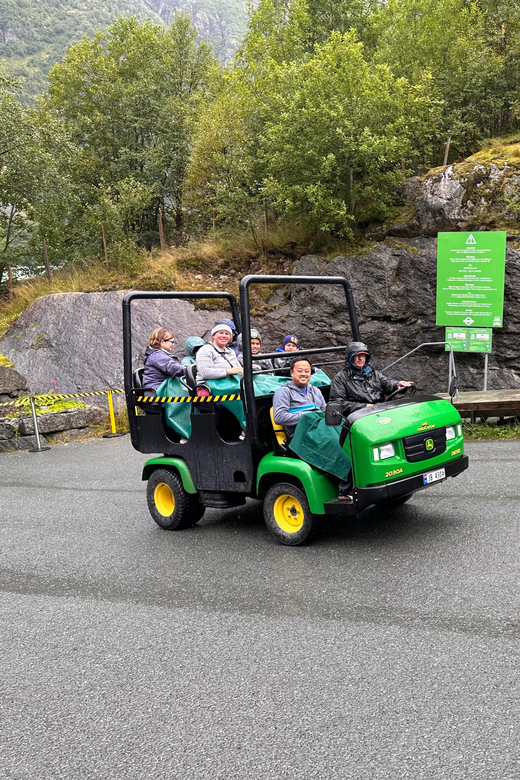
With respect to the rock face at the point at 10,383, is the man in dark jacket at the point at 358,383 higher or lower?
higher

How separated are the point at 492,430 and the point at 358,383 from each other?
524cm

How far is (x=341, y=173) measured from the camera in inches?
688

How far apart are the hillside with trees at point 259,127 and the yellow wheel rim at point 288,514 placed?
12.3 m

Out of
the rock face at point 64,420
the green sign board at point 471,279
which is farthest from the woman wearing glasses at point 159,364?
the rock face at point 64,420

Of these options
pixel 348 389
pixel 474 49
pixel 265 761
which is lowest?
pixel 265 761

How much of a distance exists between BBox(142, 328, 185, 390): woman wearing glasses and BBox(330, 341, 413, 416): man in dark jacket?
168cm

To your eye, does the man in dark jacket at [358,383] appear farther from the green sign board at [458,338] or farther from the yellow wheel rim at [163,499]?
the green sign board at [458,338]

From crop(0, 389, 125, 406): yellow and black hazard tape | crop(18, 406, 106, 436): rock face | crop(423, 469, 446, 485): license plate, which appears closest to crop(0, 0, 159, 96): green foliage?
crop(0, 389, 125, 406): yellow and black hazard tape

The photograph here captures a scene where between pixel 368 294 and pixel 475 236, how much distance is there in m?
3.95

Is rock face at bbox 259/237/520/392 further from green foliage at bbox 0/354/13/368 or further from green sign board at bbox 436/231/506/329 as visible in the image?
green foliage at bbox 0/354/13/368

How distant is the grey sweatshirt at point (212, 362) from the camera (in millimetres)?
6598

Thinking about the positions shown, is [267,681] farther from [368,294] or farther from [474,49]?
[474,49]

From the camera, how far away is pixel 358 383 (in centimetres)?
676

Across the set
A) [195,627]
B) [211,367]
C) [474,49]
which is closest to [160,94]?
[474,49]
